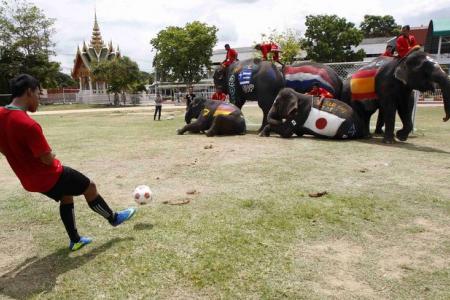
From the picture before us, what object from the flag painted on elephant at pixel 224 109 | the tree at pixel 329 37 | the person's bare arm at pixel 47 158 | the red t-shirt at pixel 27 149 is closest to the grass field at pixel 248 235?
the red t-shirt at pixel 27 149

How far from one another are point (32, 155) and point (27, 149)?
66mm

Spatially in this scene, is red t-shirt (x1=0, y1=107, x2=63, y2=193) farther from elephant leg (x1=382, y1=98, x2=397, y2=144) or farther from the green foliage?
the green foliage

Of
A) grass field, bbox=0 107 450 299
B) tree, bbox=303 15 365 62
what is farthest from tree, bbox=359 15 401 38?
grass field, bbox=0 107 450 299

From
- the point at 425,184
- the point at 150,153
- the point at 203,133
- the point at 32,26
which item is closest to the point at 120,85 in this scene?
the point at 32,26

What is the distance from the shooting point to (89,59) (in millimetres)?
54156

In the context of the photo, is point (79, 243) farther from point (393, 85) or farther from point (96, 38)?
point (96, 38)

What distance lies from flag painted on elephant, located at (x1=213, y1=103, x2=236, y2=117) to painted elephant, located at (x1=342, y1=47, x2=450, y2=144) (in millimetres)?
3133

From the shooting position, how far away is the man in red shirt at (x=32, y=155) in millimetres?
3438

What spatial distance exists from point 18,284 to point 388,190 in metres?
→ 4.57

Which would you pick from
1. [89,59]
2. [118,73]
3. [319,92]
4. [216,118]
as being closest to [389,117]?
[319,92]

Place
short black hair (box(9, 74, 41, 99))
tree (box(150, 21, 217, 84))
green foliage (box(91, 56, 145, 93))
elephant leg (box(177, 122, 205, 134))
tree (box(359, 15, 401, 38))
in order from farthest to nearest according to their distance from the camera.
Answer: tree (box(359, 15, 401, 38)) → tree (box(150, 21, 217, 84)) → green foliage (box(91, 56, 145, 93)) → elephant leg (box(177, 122, 205, 134)) → short black hair (box(9, 74, 41, 99))

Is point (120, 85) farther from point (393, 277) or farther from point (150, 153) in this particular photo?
point (393, 277)

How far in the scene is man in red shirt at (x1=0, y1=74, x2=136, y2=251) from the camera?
344 centimetres

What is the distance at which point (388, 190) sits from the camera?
566 cm
